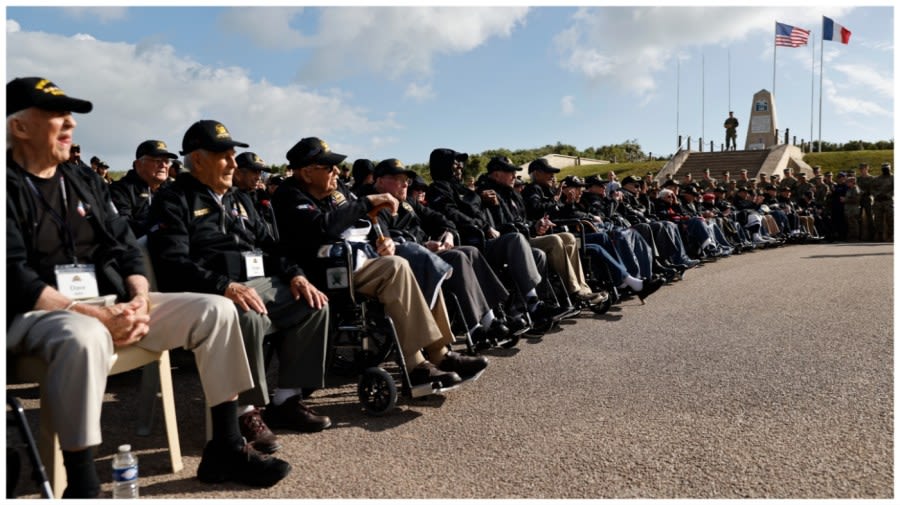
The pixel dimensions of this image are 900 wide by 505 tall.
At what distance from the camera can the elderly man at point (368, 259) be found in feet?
14.4

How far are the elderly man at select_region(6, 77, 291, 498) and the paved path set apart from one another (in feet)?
1.43

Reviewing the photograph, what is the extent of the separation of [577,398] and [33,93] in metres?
3.26

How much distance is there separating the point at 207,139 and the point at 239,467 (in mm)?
1772

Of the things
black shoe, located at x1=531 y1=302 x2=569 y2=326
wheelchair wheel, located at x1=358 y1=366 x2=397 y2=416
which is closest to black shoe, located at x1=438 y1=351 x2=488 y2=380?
wheelchair wheel, located at x1=358 y1=366 x2=397 y2=416

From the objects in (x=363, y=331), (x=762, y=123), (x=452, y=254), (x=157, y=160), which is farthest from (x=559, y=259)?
(x=762, y=123)

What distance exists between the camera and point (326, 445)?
3.67 meters

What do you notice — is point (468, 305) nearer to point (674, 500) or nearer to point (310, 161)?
point (310, 161)

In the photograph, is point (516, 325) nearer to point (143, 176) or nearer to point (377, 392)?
point (377, 392)

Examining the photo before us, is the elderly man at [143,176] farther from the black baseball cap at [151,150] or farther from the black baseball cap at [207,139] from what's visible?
the black baseball cap at [207,139]

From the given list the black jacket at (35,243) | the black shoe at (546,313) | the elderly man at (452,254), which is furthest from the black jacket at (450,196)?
the black jacket at (35,243)

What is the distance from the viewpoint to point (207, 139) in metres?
3.95

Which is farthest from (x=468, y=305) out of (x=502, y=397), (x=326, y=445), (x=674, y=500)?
(x=674, y=500)

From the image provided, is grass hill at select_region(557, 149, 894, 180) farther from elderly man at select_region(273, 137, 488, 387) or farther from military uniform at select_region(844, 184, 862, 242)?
elderly man at select_region(273, 137, 488, 387)

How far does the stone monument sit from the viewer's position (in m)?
50.7
